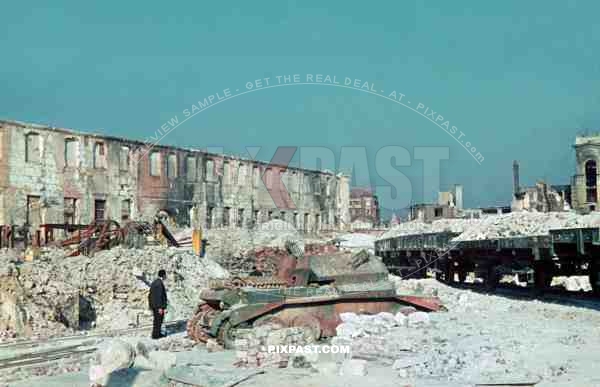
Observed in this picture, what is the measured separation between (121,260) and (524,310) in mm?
11627

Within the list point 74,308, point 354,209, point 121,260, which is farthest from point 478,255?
point 354,209

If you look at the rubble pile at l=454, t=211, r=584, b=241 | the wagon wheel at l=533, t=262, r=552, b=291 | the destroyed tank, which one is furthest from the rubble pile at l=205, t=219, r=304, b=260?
the destroyed tank

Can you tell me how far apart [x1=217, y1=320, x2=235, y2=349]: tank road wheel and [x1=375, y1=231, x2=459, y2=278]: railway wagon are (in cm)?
1350

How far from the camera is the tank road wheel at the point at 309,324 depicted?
1255 centimetres

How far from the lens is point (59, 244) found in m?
27.0

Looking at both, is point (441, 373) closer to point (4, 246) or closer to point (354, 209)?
point (4, 246)

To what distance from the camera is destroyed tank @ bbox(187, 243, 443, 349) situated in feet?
41.2

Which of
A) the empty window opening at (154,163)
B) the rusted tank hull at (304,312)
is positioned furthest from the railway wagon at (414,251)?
the empty window opening at (154,163)

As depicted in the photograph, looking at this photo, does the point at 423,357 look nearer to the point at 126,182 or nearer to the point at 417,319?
the point at 417,319

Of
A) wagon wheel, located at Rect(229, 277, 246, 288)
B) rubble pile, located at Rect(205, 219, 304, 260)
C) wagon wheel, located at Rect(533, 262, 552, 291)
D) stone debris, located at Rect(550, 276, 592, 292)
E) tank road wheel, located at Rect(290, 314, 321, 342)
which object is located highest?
rubble pile, located at Rect(205, 219, 304, 260)

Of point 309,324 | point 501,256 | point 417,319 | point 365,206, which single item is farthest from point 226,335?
point 365,206

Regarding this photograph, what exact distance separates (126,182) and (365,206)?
119 ft

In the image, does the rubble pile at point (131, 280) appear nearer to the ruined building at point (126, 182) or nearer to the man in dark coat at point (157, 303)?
the man in dark coat at point (157, 303)

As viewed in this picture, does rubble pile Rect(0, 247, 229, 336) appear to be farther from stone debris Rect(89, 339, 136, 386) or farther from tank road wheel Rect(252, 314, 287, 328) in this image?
stone debris Rect(89, 339, 136, 386)
